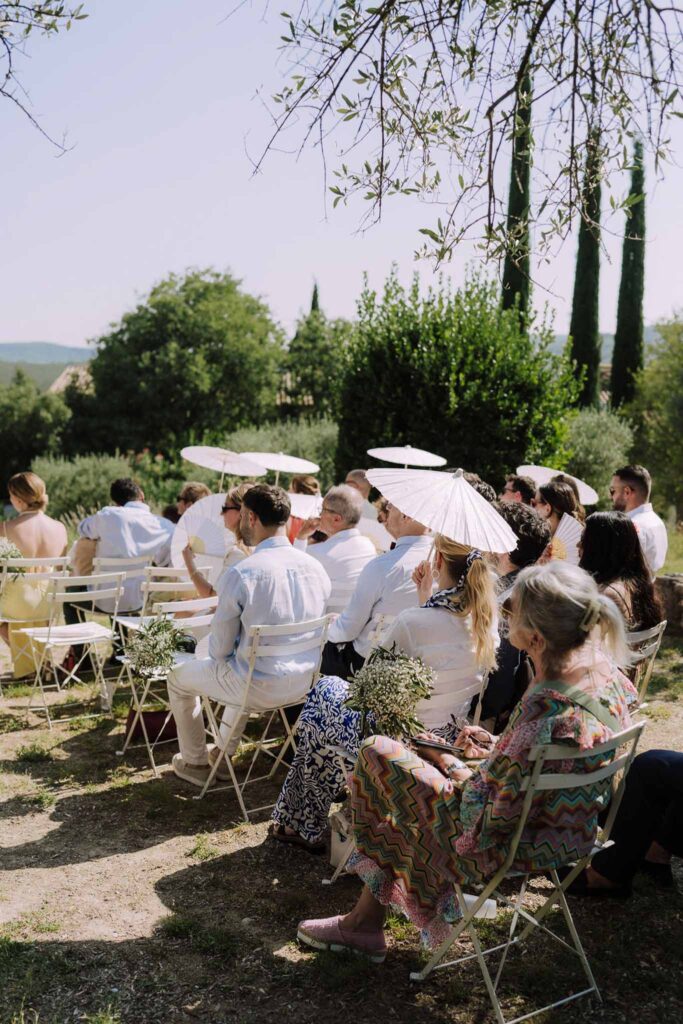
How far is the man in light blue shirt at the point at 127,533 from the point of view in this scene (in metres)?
7.59

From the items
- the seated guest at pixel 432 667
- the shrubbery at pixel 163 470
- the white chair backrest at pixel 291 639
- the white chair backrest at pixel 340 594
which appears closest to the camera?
the seated guest at pixel 432 667

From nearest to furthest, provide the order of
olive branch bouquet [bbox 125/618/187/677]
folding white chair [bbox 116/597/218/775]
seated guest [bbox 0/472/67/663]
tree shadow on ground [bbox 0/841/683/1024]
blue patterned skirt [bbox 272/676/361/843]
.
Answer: tree shadow on ground [bbox 0/841/683/1024] < blue patterned skirt [bbox 272/676/361/843] < olive branch bouquet [bbox 125/618/187/677] < folding white chair [bbox 116/597/218/775] < seated guest [bbox 0/472/67/663]

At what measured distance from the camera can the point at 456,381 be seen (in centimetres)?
1409

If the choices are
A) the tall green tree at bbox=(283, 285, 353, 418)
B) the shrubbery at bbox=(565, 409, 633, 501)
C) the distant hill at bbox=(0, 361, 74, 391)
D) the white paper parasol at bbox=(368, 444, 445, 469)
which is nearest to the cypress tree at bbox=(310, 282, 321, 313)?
the tall green tree at bbox=(283, 285, 353, 418)

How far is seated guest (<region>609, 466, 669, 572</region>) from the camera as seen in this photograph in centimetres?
704

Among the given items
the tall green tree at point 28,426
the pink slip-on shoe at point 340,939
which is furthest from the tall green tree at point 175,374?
the pink slip-on shoe at point 340,939

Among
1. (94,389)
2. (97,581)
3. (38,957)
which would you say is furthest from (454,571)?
(94,389)

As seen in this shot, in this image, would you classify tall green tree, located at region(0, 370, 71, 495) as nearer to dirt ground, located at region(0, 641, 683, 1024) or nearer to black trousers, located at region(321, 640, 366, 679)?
black trousers, located at region(321, 640, 366, 679)

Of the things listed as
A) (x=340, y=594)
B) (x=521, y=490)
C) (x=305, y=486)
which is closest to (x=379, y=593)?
(x=340, y=594)

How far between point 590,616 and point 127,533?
525 cm

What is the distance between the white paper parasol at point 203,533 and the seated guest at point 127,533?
0.72 meters

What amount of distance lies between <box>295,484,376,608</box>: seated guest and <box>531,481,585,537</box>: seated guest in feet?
4.95

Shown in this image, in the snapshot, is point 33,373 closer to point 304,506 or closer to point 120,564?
point 120,564

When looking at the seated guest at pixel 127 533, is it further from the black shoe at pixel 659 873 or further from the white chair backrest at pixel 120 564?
the black shoe at pixel 659 873
